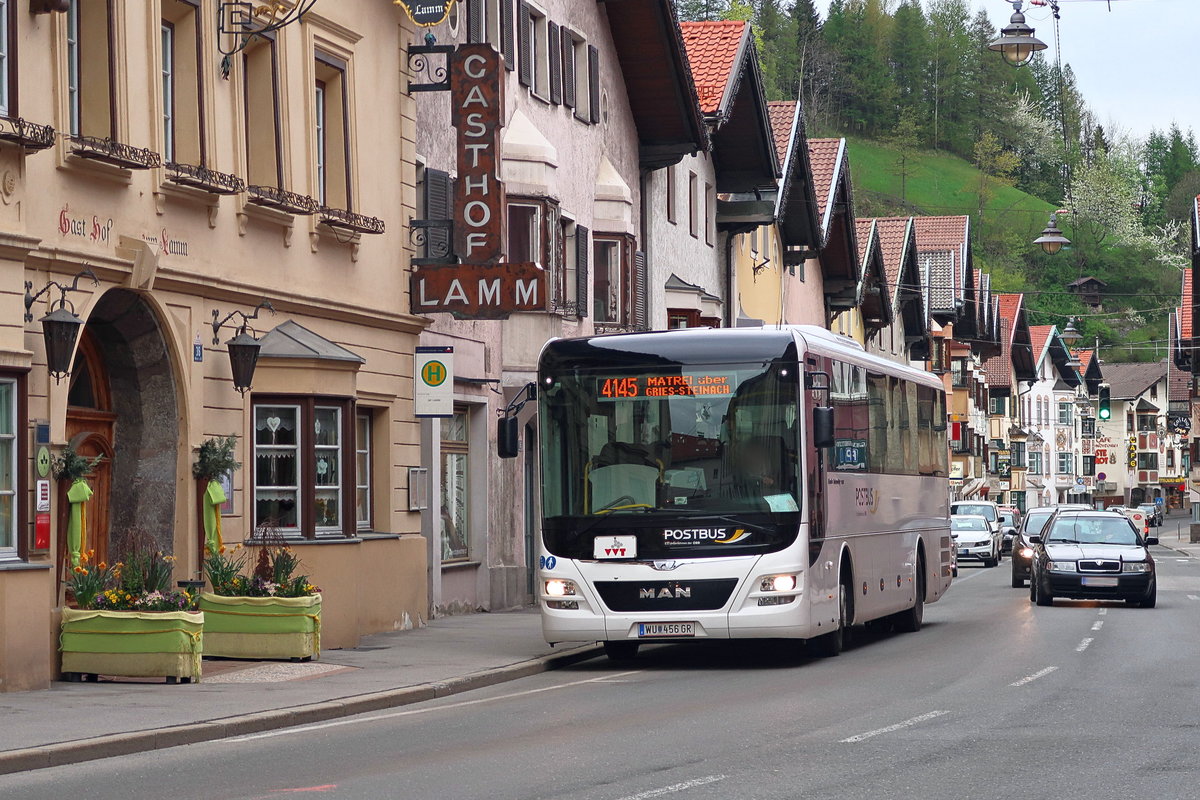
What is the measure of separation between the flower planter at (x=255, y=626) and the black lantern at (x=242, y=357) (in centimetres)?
231

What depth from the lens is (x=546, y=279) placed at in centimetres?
2477

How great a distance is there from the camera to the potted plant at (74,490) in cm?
1731

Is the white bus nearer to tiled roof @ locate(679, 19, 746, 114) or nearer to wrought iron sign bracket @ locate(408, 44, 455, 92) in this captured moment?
wrought iron sign bracket @ locate(408, 44, 455, 92)

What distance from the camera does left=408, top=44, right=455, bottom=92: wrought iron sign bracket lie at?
991 inches

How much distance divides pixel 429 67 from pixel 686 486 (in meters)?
8.92

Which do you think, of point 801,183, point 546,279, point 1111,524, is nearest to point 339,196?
point 546,279

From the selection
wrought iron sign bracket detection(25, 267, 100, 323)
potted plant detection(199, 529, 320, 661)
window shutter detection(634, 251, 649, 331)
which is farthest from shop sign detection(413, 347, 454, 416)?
window shutter detection(634, 251, 649, 331)

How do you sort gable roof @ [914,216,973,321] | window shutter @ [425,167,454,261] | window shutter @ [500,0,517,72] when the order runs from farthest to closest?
1. gable roof @ [914,216,973,321]
2. window shutter @ [500,0,517,72]
3. window shutter @ [425,167,454,261]

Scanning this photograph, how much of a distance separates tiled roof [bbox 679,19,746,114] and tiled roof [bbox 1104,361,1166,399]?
127m

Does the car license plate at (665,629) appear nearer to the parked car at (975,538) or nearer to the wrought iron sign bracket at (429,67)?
the wrought iron sign bracket at (429,67)

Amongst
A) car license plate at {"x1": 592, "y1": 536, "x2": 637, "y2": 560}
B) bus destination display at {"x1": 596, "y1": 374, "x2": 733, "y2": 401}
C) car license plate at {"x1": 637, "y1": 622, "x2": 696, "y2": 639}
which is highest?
bus destination display at {"x1": 596, "y1": 374, "x2": 733, "y2": 401}

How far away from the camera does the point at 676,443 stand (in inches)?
754

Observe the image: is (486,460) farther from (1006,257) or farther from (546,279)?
(1006,257)

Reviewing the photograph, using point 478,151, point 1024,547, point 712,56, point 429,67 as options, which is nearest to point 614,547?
point 478,151
